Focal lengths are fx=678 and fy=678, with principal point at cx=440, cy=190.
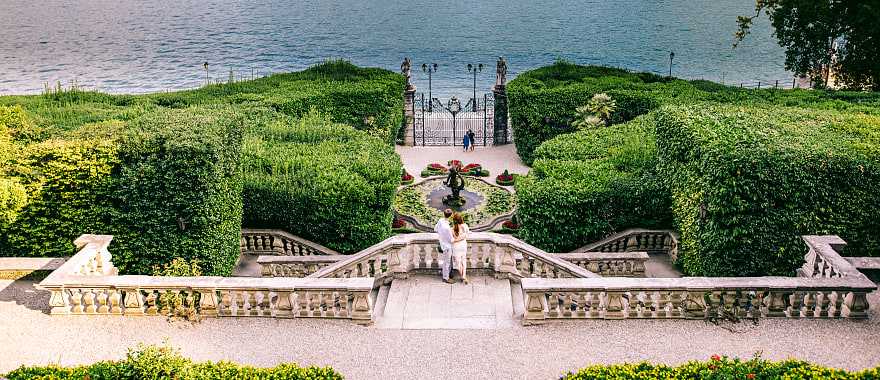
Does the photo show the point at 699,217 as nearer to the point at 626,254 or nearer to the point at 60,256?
the point at 626,254

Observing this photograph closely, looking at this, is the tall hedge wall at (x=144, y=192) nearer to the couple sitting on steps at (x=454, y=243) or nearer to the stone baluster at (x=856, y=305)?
Answer: the couple sitting on steps at (x=454, y=243)

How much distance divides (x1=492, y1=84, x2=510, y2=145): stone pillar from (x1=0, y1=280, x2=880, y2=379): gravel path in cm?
3177

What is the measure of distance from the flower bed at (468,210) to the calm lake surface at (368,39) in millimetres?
50491

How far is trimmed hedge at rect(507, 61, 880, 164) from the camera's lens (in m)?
34.1

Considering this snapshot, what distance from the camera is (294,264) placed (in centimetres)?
1975

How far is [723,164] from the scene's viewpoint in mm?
15727

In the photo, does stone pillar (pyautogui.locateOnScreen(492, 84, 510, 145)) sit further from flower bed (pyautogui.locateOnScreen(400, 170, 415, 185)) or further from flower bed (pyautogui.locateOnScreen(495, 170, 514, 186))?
flower bed (pyautogui.locateOnScreen(400, 170, 415, 185))

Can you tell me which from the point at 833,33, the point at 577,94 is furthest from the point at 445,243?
the point at 833,33

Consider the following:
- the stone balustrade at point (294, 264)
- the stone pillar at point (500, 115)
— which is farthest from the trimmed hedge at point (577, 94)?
the stone balustrade at point (294, 264)

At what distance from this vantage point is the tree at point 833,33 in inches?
1550

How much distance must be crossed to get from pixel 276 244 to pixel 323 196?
2.35m

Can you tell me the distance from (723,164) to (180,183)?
522 inches

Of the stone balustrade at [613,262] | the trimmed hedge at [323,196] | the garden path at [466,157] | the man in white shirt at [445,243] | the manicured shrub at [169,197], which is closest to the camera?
the man in white shirt at [445,243]

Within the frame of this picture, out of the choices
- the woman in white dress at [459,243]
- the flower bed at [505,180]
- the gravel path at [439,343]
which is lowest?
the flower bed at [505,180]
